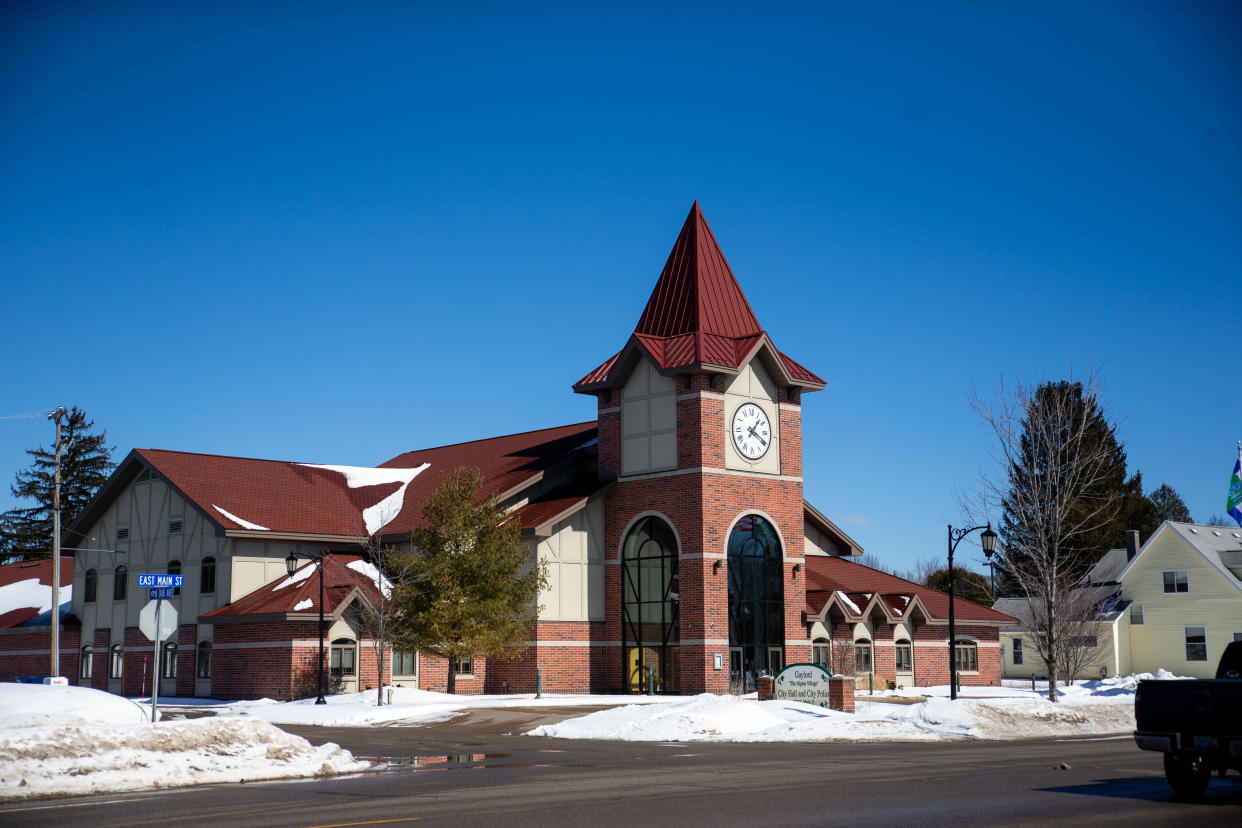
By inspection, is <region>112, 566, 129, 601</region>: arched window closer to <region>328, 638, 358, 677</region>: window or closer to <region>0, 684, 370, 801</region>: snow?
<region>328, 638, 358, 677</region>: window

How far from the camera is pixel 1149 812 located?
13203 millimetres

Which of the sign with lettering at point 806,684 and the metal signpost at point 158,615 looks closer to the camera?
the metal signpost at point 158,615

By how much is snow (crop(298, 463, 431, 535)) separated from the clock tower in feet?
29.8

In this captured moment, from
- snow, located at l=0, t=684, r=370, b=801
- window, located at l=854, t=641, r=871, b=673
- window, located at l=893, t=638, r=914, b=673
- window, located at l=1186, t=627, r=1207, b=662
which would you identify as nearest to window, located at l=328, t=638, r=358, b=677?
window, located at l=854, t=641, r=871, b=673

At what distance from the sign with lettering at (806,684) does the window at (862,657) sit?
16.4 meters

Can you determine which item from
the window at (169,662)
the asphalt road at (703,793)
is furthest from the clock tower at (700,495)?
the asphalt road at (703,793)

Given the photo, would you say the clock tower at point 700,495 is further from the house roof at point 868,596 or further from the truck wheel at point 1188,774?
the truck wheel at point 1188,774

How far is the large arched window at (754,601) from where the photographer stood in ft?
141

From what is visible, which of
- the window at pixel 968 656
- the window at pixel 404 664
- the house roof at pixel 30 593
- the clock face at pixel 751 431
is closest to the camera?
the clock face at pixel 751 431

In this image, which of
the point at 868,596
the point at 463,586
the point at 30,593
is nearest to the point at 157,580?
the point at 463,586

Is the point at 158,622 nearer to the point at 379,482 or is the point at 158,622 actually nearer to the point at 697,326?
the point at 697,326

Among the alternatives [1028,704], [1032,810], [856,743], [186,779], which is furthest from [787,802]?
[1028,704]

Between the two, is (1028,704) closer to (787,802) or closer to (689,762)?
(689,762)

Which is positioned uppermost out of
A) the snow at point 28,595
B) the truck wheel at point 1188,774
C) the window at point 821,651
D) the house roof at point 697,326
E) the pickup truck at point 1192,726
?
the house roof at point 697,326
